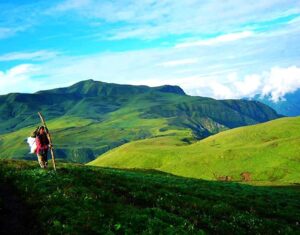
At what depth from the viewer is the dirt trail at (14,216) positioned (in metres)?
23.4

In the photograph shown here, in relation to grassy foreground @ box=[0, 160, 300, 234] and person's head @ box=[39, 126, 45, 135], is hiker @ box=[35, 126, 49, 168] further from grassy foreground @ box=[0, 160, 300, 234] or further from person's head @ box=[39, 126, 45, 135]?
grassy foreground @ box=[0, 160, 300, 234]

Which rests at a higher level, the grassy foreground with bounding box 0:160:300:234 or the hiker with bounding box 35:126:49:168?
the hiker with bounding box 35:126:49:168

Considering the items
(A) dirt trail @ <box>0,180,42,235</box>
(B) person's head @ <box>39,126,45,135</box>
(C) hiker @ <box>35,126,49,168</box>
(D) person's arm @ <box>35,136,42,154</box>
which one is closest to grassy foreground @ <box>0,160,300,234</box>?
(A) dirt trail @ <box>0,180,42,235</box>

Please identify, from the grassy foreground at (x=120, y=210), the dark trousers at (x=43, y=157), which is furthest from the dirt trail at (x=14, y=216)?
the dark trousers at (x=43, y=157)

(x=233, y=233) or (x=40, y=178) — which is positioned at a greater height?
(x=40, y=178)

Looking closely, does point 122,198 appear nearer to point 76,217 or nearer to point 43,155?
point 76,217

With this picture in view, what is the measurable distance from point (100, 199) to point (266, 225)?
40.8 feet

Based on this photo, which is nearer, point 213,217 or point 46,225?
point 46,225

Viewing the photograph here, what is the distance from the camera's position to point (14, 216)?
25328mm

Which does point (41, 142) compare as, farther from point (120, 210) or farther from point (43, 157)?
Answer: point (120, 210)

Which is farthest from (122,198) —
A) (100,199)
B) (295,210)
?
(295,210)

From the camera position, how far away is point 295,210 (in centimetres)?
4356

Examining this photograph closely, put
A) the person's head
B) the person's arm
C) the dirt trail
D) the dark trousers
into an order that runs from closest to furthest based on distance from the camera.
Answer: the dirt trail < the person's head < the person's arm < the dark trousers

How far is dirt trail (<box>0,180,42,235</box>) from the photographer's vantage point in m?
23.4
